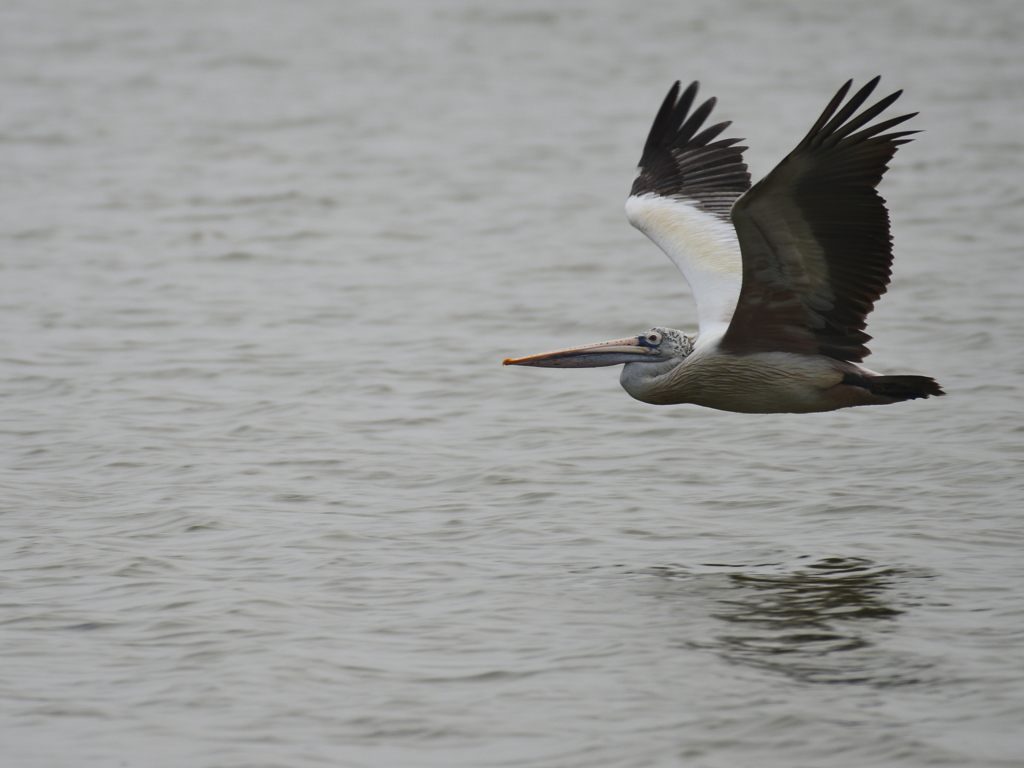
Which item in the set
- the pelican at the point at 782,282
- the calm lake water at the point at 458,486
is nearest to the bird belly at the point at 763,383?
the pelican at the point at 782,282

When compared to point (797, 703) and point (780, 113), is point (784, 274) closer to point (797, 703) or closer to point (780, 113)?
point (797, 703)

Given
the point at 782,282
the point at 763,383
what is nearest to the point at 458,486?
the point at 763,383

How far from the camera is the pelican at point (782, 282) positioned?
5.24 metres

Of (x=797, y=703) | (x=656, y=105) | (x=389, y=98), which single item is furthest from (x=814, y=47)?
(x=797, y=703)

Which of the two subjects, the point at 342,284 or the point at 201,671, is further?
the point at 342,284

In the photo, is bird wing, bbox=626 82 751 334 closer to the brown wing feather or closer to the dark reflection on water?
the brown wing feather

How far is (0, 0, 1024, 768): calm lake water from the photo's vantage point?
178 inches

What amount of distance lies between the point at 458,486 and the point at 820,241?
2166 millimetres

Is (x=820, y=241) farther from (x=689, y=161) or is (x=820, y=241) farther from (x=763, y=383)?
(x=689, y=161)

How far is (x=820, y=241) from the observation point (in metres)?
5.53

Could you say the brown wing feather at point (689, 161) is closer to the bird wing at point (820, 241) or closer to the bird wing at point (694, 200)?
the bird wing at point (694, 200)

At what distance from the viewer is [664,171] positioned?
7.57 metres

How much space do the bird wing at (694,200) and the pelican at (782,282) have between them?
0.03ft

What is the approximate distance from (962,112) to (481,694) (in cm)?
1384
